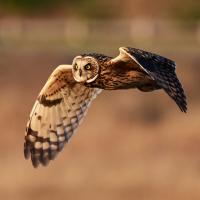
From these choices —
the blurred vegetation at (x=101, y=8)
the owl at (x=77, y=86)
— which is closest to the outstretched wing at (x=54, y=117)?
the owl at (x=77, y=86)

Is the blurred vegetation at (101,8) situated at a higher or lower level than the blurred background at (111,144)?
higher

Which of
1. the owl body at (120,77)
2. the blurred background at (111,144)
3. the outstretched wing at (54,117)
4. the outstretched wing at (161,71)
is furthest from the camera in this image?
the blurred background at (111,144)

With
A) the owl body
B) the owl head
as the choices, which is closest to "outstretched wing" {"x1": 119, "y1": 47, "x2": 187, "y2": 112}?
→ the owl body

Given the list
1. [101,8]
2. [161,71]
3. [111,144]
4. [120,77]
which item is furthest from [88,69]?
[101,8]

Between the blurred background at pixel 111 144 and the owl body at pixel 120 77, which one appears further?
the blurred background at pixel 111 144

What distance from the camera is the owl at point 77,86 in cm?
1317

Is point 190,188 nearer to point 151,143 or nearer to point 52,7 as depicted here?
point 151,143

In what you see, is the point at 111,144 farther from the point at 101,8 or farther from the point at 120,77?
the point at 101,8

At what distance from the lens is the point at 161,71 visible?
13.0 meters

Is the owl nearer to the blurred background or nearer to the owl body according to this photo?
the owl body

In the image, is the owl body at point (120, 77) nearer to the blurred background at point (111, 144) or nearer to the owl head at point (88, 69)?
the owl head at point (88, 69)

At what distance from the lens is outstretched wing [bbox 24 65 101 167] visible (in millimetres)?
14391

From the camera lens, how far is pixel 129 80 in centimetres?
1358

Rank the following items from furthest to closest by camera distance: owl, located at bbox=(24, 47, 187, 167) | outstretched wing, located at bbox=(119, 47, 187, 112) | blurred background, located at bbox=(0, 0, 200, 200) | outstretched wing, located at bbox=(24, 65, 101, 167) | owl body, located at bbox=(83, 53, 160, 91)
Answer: blurred background, located at bbox=(0, 0, 200, 200)
outstretched wing, located at bbox=(24, 65, 101, 167)
owl body, located at bbox=(83, 53, 160, 91)
owl, located at bbox=(24, 47, 187, 167)
outstretched wing, located at bbox=(119, 47, 187, 112)
